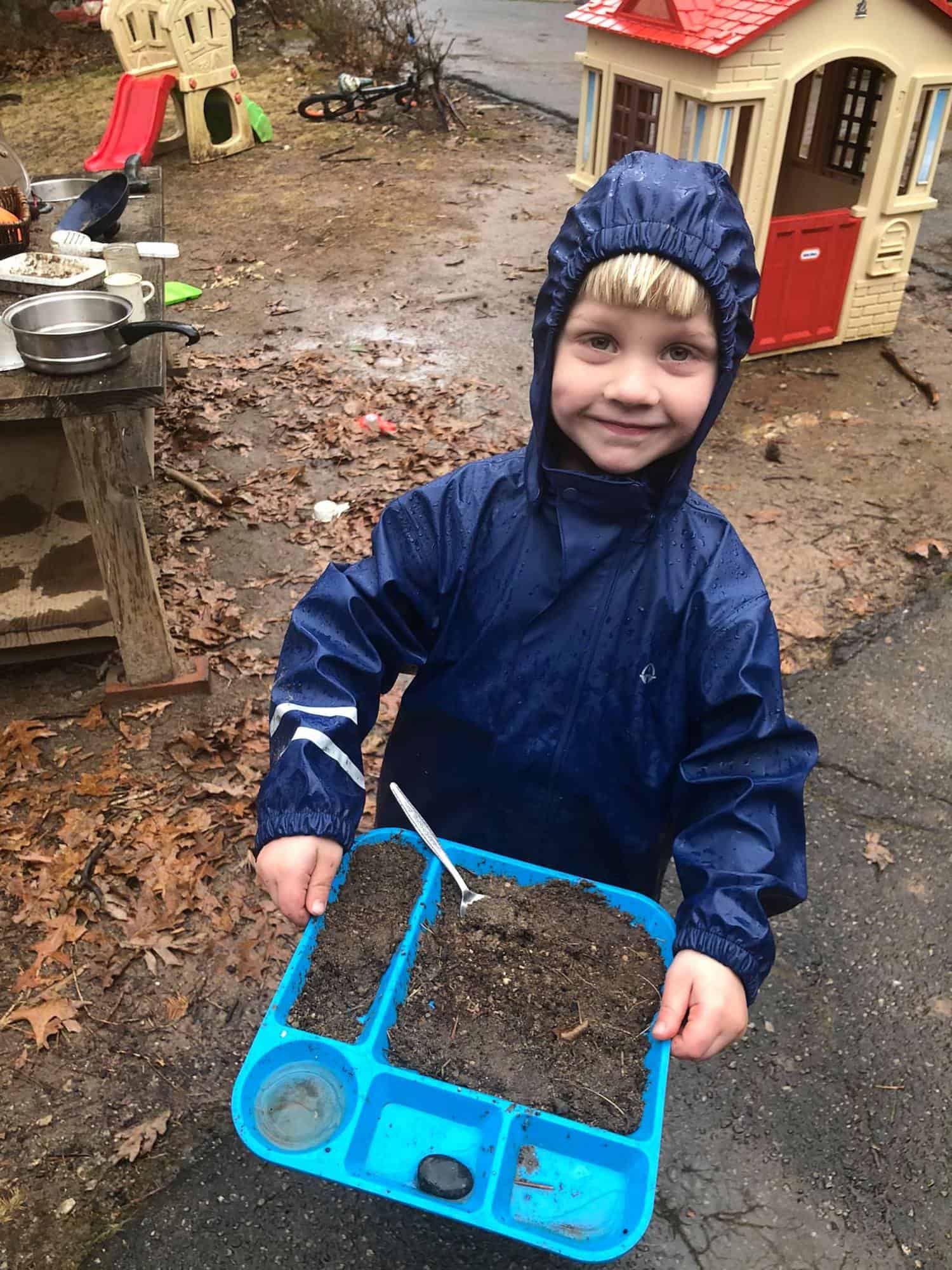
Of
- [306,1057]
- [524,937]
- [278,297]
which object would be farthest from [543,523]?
[278,297]

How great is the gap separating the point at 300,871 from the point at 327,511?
3.45 meters

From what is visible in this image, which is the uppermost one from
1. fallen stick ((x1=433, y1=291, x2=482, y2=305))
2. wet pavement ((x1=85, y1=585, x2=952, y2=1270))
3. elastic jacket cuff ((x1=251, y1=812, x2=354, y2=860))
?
elastic jacket cuff ((x1=251, y1=812, x2=354, y2=860))

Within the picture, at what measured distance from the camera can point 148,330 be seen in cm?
311

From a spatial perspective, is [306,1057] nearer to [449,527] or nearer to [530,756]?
[530,756]

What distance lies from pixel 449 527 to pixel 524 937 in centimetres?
77

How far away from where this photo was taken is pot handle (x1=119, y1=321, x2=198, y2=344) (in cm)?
311

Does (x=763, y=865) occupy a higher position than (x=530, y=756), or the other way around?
(x=763, y=865)

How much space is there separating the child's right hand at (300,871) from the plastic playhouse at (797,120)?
195 inches

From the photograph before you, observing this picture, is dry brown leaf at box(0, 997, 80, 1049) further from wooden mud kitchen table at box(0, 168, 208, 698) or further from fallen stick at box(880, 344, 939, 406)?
fallen stick at box(880, 344, 939, 406)

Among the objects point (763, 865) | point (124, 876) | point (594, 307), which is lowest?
point (124, 876)

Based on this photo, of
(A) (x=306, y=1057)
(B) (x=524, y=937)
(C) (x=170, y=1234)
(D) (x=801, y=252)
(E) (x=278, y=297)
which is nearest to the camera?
(A) (x=306, y=1057)

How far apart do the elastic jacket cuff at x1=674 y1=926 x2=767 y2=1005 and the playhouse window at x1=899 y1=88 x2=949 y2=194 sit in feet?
19.8

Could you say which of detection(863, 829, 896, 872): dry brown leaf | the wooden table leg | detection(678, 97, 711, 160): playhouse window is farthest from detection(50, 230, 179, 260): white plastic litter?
detection(863, 829, 896, 872): dry brown leaf

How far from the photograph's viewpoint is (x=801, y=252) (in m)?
6.04
